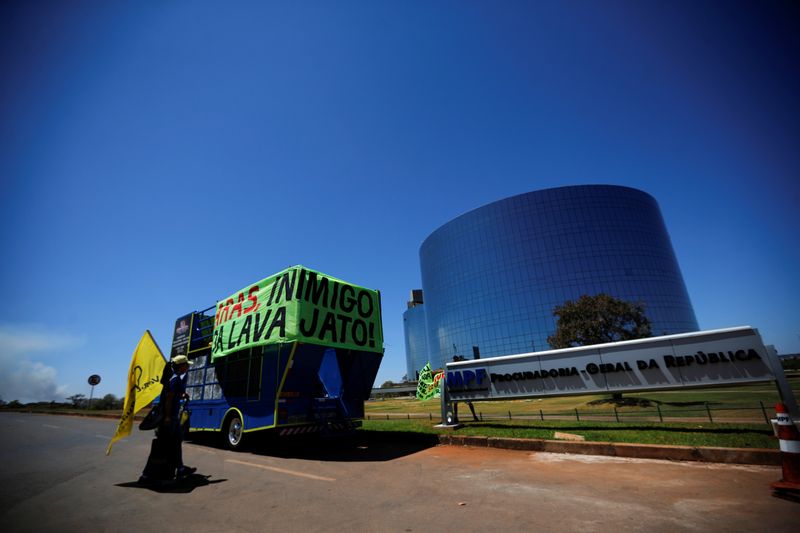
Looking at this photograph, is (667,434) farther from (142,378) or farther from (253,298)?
(142,378)

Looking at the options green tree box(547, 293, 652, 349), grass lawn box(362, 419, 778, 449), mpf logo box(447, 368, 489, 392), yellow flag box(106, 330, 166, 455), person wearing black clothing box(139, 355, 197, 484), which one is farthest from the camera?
green tree box(547, 293, 652, 349)

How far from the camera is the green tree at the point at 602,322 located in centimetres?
2697

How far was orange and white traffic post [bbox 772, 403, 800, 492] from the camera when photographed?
3893 mm

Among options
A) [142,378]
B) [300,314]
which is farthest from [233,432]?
[300,314]

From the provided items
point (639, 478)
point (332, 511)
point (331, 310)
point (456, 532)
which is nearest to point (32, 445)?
point (331, 310)

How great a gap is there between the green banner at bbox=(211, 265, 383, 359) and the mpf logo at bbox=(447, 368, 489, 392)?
111 inches

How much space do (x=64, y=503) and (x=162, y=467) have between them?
52.6 inches

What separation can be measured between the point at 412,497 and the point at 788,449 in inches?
185

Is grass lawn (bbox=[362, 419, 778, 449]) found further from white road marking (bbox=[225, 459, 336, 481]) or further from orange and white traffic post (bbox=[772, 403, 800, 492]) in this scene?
white road marking (bbox=[225, 459, 336, 481])

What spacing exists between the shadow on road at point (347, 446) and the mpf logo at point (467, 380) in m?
1.97

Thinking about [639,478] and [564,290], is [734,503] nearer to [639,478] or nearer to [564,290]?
[639,478]

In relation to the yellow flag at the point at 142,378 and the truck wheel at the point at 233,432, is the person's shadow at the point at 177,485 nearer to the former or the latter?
the yellow flag at the point at 142,378

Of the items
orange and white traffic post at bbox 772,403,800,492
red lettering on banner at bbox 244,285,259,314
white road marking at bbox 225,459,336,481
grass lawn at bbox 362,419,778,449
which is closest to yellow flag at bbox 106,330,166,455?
white road marking at bbox 225,459,336,481

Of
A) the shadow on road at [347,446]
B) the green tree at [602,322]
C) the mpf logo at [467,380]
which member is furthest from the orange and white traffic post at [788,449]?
the green tree at [602,322]
